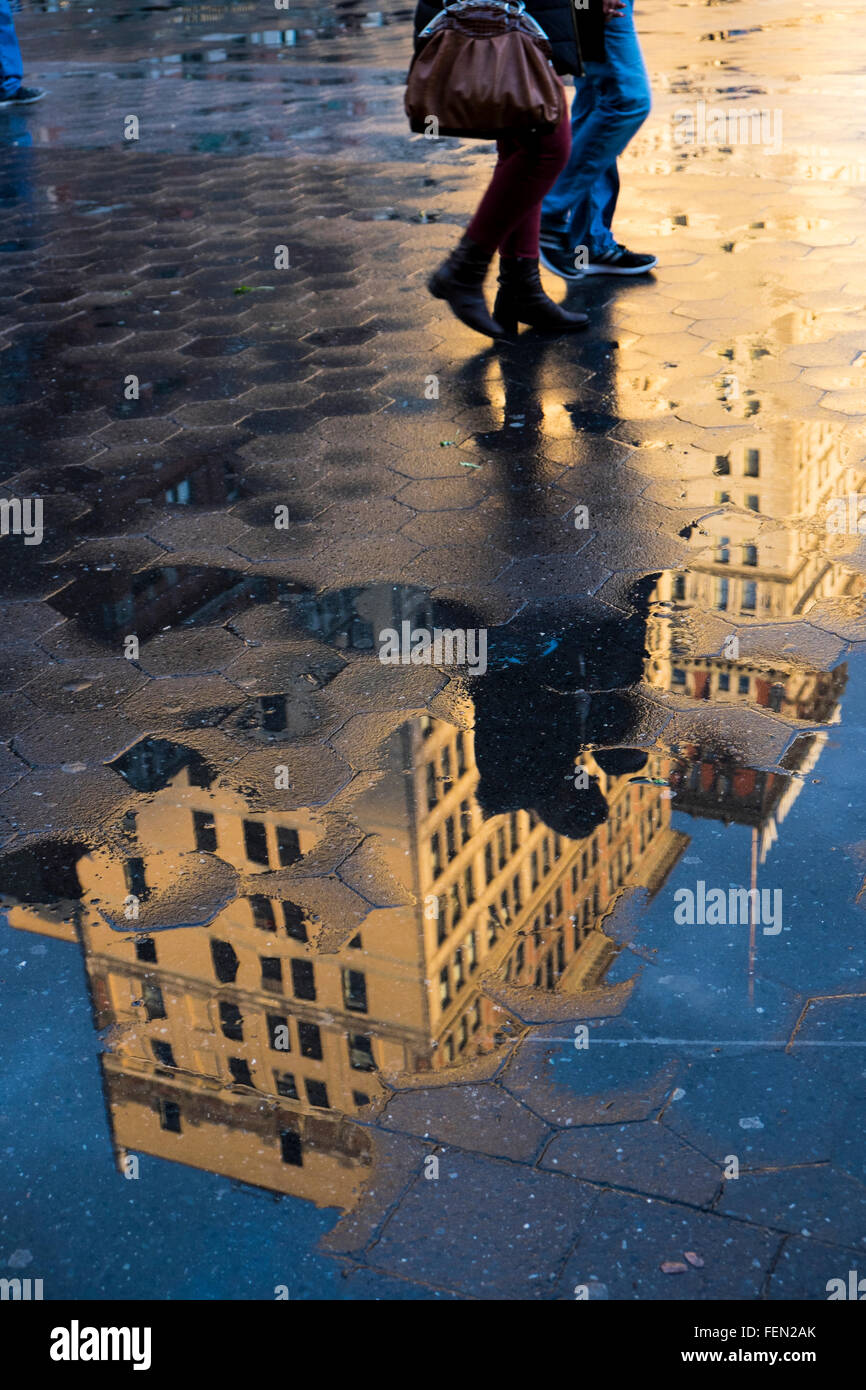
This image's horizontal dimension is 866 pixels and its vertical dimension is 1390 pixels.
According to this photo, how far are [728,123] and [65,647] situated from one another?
24.9 ft

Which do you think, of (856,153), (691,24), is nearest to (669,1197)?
(856,153)

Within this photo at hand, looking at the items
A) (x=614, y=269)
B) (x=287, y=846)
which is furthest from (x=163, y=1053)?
(x=614, y=269)

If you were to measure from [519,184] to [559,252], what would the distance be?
4.43 ft

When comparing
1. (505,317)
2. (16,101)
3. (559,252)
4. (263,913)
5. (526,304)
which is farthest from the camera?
Result: (16,101)

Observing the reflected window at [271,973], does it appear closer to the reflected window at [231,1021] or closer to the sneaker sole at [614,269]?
the reflected window at [231,1021]

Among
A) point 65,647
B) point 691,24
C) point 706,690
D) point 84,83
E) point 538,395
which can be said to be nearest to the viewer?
point 706,690

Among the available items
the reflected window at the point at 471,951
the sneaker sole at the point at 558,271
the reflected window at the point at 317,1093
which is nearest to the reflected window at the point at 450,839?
the reflected window at the point at 471,951

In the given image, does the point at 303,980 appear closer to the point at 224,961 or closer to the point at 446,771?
the point at 224,961

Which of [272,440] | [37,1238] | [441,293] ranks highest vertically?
[441,293]

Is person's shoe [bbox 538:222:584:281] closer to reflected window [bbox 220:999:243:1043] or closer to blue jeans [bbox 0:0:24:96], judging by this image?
reflected window [bbox 220:999:243:1043]

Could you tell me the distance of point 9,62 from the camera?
12.5 m

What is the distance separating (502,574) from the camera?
13.5ft

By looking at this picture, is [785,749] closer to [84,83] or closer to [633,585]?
[633,585]

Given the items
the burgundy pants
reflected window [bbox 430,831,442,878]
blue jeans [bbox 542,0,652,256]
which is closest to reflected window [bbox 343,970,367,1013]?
reflected window [bbox 430,831,442,878]
